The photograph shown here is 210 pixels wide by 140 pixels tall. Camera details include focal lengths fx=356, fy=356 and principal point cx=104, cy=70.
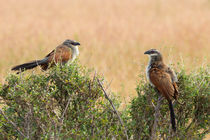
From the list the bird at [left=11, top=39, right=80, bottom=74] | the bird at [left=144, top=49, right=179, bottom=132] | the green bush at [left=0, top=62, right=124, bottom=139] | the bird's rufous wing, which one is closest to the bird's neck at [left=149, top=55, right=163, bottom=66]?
the bird at [left=144, top=49, right=179, bottom=132]

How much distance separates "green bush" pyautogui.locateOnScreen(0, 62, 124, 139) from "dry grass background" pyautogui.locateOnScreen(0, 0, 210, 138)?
6.79 metres

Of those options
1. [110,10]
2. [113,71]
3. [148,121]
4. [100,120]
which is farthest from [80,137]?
[110,10]

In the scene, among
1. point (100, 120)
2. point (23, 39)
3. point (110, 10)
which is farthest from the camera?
point (110, 10)

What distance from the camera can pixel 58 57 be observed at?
19.7 feet

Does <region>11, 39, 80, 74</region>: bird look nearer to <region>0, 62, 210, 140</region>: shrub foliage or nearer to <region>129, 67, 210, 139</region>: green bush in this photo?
<region>0, 62, 210, 140</region>: shrub foliage

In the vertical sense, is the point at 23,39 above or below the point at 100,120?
above

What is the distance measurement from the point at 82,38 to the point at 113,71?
13.7 ft

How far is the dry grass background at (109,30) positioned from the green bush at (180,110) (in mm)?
6766

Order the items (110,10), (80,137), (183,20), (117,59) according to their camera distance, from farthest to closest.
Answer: (110,10), (183,20), (117,59), (80,137)

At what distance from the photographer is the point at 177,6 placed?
27125 millimetres

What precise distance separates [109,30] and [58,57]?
13605 millimetres

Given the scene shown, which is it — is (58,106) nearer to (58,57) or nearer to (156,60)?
(58,57)

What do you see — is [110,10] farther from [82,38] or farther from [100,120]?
[100,120]

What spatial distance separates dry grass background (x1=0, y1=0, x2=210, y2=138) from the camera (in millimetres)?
15195
